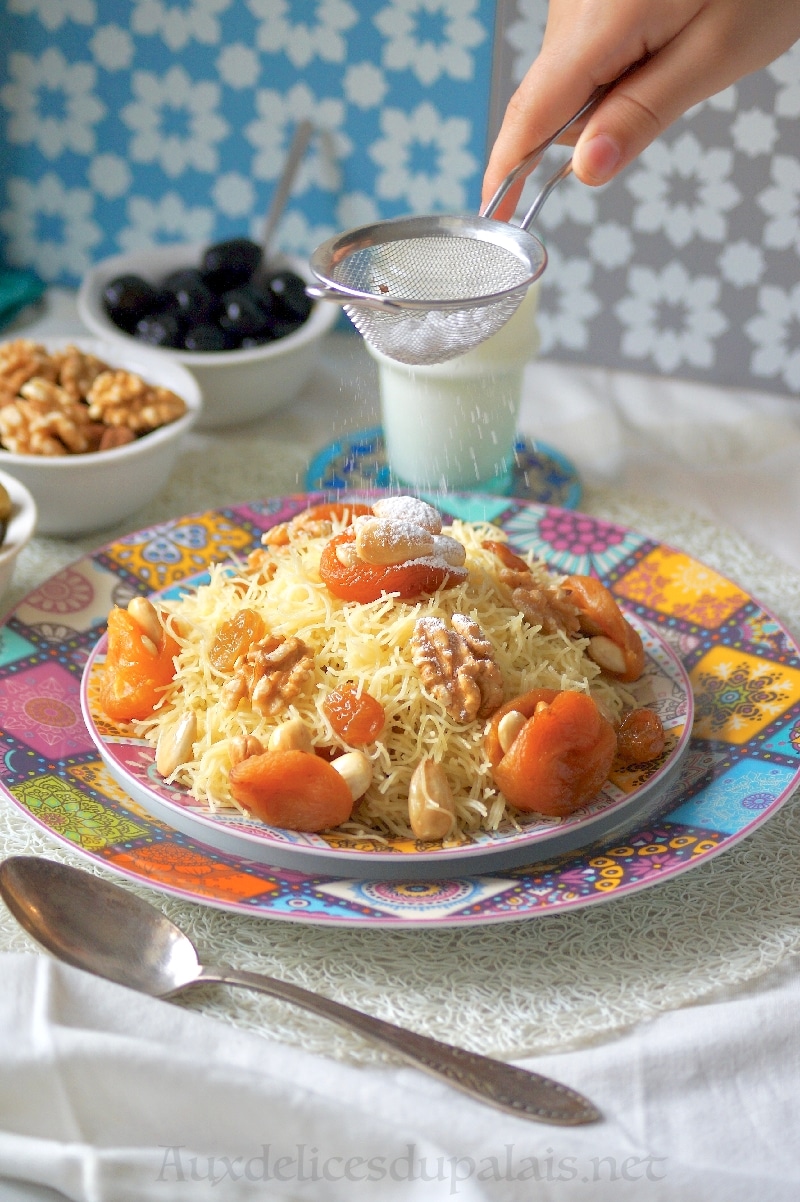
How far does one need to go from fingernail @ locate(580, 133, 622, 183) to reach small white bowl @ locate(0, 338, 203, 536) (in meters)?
0.94

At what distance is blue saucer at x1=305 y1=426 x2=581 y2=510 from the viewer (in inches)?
101

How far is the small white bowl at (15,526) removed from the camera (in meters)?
1.94

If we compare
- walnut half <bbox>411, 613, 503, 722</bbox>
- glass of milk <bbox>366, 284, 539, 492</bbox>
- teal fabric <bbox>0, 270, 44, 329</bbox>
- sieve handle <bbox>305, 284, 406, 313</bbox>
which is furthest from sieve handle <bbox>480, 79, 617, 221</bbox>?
teal fabric <bbox>0, 270, 44, 329</bbox>

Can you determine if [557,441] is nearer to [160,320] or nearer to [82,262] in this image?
[160,320]

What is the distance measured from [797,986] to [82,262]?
2.90 m

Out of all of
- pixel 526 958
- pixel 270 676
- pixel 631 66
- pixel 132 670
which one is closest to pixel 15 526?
pixel 132 670

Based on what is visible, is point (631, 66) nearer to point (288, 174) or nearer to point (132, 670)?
point (132, 670)

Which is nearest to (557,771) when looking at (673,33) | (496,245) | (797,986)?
(797,986)

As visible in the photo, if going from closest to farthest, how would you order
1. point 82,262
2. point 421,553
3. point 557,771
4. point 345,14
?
1. point 557,771
2. point 421,553
3. point 345,14
4. point 82,262

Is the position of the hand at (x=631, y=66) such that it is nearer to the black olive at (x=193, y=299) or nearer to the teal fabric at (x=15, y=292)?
the black olive at (x=193, y=299)

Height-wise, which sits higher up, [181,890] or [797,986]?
[181,890]

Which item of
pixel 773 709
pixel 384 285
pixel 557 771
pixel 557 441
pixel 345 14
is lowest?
pixel 557 441

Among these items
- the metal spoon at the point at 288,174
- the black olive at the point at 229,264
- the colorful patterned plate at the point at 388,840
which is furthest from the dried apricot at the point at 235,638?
the metal spoon at the point at 288,174

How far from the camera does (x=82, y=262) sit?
11.6 ft
